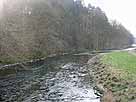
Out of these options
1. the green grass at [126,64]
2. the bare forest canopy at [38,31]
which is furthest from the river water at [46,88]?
the bare forest canopy at [38,31]

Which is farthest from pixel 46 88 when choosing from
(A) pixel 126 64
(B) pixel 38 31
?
(B) pixel 38 31

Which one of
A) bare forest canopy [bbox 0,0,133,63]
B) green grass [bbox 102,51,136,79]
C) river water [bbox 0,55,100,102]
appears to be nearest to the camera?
river water [bbox 0,55,100,102]

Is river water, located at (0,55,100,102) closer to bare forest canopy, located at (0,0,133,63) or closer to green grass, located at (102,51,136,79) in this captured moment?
green grass, located at (102,51,136,79)

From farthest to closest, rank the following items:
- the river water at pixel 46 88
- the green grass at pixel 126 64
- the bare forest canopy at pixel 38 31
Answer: the bare forest canopy at pixel 38 31 → the green grass at pixel 126 64 → the river water at pixel 46 88

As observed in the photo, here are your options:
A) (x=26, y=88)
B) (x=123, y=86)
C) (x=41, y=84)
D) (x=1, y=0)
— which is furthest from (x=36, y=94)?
(x=1, y=0)

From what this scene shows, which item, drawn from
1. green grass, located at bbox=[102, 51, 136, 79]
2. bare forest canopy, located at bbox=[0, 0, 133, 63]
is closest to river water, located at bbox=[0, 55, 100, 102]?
green grass, located at bbox=[102, 51, 136, 79]

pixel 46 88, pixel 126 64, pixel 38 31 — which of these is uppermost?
pixel 38 31

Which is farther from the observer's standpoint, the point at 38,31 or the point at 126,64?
the point at 38,31

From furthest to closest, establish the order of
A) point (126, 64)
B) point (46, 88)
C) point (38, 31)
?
point (38, 31), point (126, 64), point (46, 88)

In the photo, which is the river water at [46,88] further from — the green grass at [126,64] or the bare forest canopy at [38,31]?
the bare forest canopy at [38,31]

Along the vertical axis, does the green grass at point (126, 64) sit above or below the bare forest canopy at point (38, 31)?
below

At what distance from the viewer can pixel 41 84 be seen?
4547cm

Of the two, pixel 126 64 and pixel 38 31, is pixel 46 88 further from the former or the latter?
pixel 38 31

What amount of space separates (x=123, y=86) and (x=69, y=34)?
139 meters
